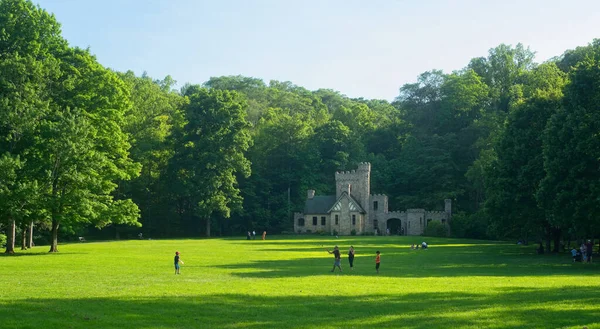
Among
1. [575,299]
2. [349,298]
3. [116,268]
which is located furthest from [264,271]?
[575,299]

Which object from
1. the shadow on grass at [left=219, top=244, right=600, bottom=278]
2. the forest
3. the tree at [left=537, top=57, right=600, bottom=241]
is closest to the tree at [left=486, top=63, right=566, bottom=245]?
the forest

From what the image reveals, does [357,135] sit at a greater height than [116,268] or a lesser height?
greater

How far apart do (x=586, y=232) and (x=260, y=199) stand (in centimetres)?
5469

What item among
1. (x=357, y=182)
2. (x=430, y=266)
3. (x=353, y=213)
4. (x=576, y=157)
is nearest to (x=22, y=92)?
(x=430, y=266)

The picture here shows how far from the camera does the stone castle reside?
8006 cm

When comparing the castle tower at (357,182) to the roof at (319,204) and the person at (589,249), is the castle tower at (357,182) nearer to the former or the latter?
the roof at (319,204)

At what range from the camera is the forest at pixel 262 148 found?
36938 mm

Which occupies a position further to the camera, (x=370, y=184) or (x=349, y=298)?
(x=370, y=184)

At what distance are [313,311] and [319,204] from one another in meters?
66.3

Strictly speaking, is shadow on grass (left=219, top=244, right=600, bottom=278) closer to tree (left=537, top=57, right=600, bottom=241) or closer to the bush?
tree (left=537, top=57, right=600, bottom=241)

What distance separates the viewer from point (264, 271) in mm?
28031

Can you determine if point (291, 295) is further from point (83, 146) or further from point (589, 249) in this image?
point (83, 146)

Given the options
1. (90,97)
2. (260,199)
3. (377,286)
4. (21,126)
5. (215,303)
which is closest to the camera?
(215,303)

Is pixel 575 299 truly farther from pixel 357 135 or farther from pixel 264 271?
pixel 357 135
